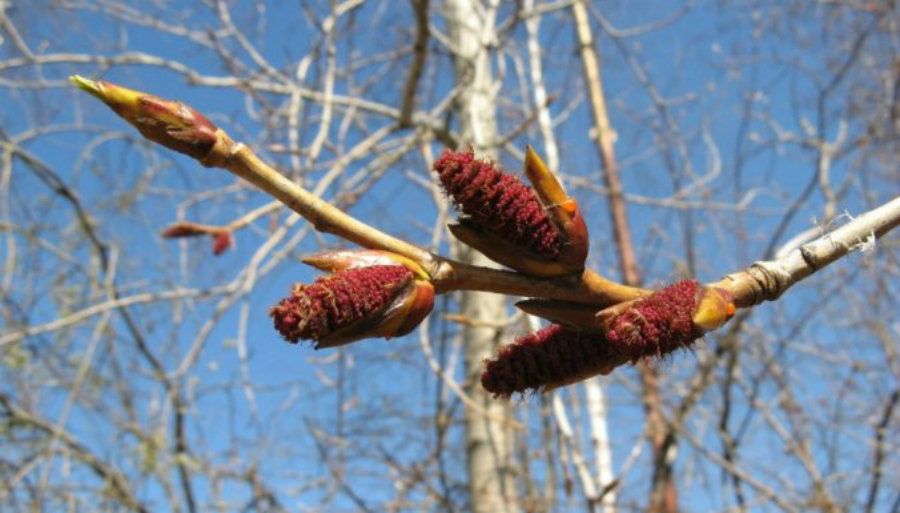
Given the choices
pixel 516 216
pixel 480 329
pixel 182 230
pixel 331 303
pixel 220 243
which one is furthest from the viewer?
pixel 480 329

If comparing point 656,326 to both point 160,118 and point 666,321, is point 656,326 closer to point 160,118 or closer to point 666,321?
point 666,321

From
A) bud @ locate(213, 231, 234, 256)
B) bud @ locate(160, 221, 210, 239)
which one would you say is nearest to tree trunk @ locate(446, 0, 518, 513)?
bud @ locate(213, 231, 234, 256)

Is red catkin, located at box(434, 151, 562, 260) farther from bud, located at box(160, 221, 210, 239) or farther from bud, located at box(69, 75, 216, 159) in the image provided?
bud, located at box(160, 221, 210, 239)

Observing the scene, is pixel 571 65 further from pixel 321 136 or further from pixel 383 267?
pixel 383 267

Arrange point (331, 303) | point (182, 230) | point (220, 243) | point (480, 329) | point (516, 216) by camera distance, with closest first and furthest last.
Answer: point (331, 303) < point (516, 216) < point (182, 230) < point (220, 243) < point (480, 329)

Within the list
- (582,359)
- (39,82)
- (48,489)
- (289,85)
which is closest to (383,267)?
(582,359)

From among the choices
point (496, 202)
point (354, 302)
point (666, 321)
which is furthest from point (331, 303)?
point (666, 321)

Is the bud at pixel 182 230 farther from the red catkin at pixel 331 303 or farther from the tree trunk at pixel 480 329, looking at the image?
the tree trunk at pixel 480 329

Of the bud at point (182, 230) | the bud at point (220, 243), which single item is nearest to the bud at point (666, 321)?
the bud at point (182, 230)
